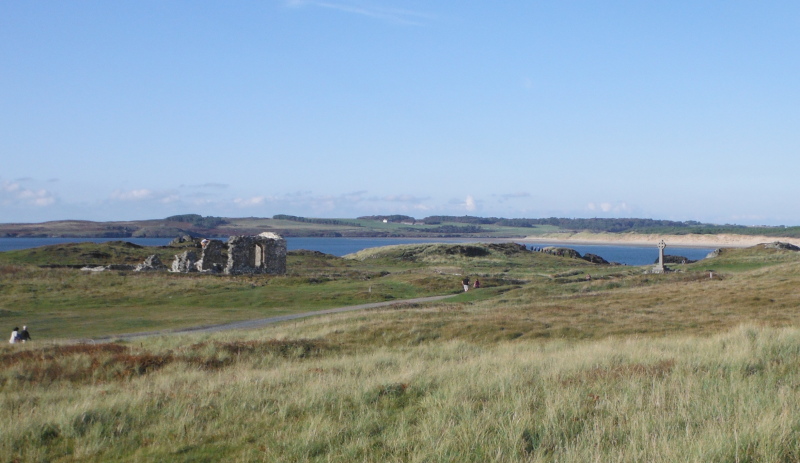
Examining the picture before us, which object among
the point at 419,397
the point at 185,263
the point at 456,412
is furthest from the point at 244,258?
the point at 456,412

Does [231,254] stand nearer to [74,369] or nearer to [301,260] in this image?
[301,260]

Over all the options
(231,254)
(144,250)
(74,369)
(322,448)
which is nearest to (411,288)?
(231,254)

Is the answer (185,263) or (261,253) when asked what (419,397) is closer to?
(261,253)

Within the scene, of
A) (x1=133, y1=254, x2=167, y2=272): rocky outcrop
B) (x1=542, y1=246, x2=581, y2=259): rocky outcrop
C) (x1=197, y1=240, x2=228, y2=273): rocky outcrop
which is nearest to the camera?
(x1=133, y1=254, x2=167, y2=272): rocky outcrop

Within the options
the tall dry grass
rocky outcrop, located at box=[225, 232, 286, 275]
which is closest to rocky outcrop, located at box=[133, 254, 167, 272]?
rocky outcrop, located at box=[225, 232, 286, 275]

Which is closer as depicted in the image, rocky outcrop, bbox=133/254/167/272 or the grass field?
the grass field

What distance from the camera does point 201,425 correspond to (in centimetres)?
768

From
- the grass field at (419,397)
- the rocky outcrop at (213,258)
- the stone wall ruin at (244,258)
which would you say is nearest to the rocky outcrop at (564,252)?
the stone wall ruin at (244,258)

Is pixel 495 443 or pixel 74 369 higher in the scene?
pixel 495 443

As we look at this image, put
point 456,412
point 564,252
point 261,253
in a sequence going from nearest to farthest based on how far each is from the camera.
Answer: point 456,412, point 261,253, point 564,252

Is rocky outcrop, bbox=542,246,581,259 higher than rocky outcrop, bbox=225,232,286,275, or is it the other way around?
rocky outcrop, bbox=225,232,286,275

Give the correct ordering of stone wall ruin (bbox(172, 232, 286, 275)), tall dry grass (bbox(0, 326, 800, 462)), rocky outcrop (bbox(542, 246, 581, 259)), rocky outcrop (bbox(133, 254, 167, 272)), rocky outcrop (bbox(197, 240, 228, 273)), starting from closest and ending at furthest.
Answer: tall dry grass (bbox(0, 326, 800, 462)), stone wall ruin (bbox(172, 232, 286, 275)), rocky outcrop (bbox(133, 254, 167, 272)), rocky outcrop (bbox(197, 240, 228, 273)), rocky outcrop (bbox(542, 246, 581, 259))

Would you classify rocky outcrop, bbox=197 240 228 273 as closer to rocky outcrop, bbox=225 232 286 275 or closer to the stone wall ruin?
the stone wall ruin

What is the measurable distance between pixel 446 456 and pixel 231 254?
5064cm
